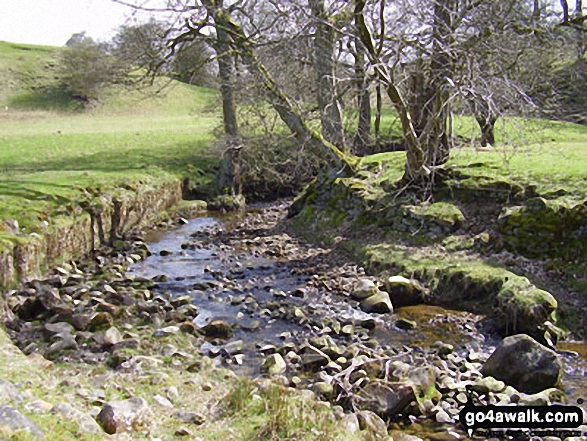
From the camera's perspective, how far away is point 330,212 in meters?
14.5

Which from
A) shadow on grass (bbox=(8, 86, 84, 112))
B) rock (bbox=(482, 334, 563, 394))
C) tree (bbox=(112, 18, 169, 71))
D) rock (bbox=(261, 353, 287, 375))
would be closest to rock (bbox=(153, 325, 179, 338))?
rock (bbox=(261, 353, 287, 375))

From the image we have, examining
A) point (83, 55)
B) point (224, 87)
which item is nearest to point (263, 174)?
point (224, 87)

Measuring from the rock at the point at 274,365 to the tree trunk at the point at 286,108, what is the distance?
822 cm

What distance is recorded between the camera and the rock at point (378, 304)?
364 inches

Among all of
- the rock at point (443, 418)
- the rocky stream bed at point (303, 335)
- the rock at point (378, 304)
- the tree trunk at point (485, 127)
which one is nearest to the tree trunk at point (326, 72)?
the tree trunk at point (485, 127)

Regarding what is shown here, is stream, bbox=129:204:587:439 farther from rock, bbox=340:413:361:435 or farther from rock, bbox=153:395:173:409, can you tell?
rock, bbox=153:395:173:409

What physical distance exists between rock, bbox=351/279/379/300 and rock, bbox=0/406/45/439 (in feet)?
21.5

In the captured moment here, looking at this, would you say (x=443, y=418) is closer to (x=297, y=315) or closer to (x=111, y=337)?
(x=297, y=315)

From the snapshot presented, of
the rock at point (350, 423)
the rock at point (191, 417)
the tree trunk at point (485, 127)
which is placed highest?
the tree trunk at point (485, 127)

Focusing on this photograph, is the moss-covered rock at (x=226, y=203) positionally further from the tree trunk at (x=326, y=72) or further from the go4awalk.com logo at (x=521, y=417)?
the go4awalk.com logo at (x=521, y=417)

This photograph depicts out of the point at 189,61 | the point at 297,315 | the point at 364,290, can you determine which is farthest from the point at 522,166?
the point at 189,61

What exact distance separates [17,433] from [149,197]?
13.6 meters

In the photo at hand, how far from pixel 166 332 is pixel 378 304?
3467mm

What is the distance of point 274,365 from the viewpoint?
22.8 ft
